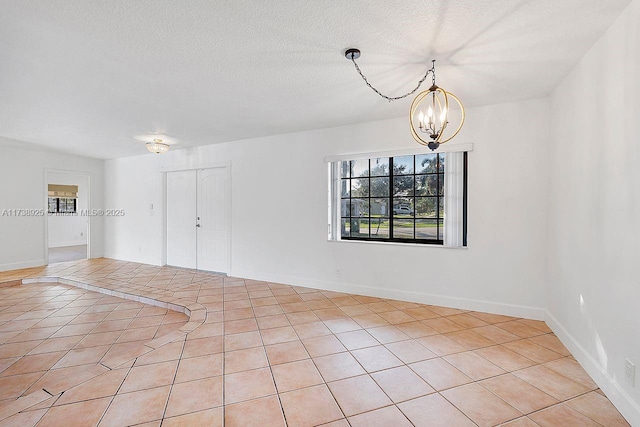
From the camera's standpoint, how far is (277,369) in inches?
91.3

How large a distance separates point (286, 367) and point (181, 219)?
4.68m

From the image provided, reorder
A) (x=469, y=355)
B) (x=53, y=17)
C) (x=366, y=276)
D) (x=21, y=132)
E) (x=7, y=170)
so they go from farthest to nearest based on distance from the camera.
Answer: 1. (x=7, y=170)
2. (x=21, y=132)
3. (x=366, y=276)
4. (x=469, y=355)
5. (x=53, y=17)

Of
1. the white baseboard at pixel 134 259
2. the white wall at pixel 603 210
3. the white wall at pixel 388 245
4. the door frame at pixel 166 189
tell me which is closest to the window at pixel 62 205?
the white baseboard at pixel 134 259

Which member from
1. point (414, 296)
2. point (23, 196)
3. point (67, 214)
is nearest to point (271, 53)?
point (414, 296)

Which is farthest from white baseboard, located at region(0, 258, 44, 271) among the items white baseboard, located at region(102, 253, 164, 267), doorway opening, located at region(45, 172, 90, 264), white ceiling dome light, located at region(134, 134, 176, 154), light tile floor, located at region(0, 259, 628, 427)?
white ceiling dome light, located at region(134, 134, 176, 154)

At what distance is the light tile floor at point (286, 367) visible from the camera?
1.82 metres

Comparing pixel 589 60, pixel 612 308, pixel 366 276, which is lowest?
pixel 366 276

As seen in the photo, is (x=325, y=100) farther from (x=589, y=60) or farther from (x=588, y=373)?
(x=588, y=373)

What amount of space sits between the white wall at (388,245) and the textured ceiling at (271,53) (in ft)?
1.49

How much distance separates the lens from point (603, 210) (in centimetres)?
211

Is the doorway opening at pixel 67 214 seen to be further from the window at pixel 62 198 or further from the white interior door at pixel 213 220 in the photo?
the white interior door at pixel 213 220

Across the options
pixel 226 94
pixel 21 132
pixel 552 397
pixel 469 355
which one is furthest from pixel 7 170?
pixel 552 397

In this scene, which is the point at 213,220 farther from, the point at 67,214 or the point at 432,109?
the point at 67,214

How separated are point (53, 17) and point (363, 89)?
2.48 m
